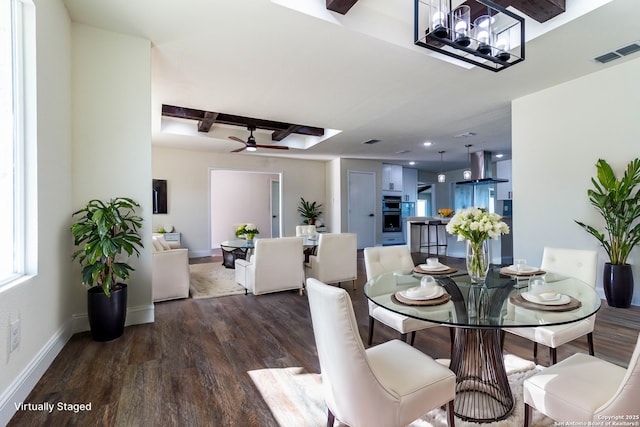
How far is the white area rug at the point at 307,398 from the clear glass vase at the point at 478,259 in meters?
0.72

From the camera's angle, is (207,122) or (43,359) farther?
(207,122)

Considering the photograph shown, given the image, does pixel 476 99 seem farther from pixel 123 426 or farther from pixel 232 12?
pixel 123 426

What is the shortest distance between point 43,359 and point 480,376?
9.34 feet

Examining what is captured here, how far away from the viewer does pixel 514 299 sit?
1581mm

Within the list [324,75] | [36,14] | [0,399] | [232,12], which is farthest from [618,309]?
[36,14]

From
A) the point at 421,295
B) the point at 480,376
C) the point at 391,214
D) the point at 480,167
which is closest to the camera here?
the point at 421,295

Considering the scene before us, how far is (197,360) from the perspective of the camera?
228 cm

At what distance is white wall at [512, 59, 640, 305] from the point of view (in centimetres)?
333

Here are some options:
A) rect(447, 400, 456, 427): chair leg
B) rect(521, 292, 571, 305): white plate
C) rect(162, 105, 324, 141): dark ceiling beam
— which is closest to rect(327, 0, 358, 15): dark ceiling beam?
rect(521, 292, 571, 305): white plate

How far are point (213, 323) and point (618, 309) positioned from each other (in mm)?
4346

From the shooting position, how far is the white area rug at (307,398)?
159 cm

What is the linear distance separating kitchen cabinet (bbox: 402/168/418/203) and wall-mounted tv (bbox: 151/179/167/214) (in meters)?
7.27

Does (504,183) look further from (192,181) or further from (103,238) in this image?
(103,238)

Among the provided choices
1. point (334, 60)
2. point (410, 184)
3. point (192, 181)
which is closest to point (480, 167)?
point (410, 184)
